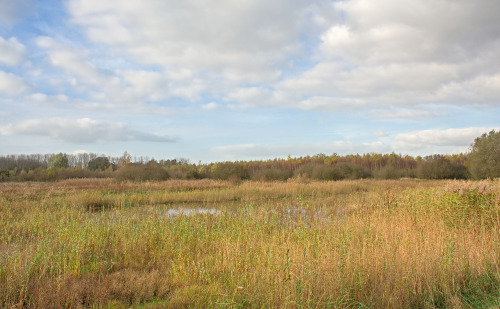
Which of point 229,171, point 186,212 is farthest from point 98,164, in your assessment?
point 186,212

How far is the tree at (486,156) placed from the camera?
33.3 m

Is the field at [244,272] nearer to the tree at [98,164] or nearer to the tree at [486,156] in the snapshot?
the tree at [486,156]

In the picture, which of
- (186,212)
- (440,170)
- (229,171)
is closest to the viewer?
(186,212)

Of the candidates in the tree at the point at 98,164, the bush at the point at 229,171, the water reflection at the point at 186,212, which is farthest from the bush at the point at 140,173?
the tree at the point at 98,164

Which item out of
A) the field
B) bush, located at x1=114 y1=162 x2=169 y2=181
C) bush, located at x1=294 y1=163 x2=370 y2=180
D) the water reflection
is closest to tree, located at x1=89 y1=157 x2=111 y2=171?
bush, located at x1=114 y1=162 x2=169 y2=181

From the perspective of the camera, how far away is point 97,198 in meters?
17.8

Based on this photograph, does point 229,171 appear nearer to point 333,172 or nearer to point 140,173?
point 140,173

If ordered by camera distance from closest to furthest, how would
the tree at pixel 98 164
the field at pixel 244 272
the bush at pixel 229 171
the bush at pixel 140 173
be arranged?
the field at pixel 244 272 → the bush at pixel 140 173 → the bush at pixel 229 171 → the tree at pixel 98 164

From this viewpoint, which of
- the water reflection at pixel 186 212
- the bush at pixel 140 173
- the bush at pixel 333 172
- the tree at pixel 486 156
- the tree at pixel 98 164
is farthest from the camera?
the tree at pixel 98 164

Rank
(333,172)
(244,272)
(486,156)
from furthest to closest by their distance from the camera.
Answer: (333,172), (486,156), (244,272)

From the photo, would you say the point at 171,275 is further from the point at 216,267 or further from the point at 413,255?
the point at 413,255

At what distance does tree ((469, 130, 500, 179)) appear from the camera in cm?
3334

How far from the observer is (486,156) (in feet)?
113

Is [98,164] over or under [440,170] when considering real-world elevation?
over
